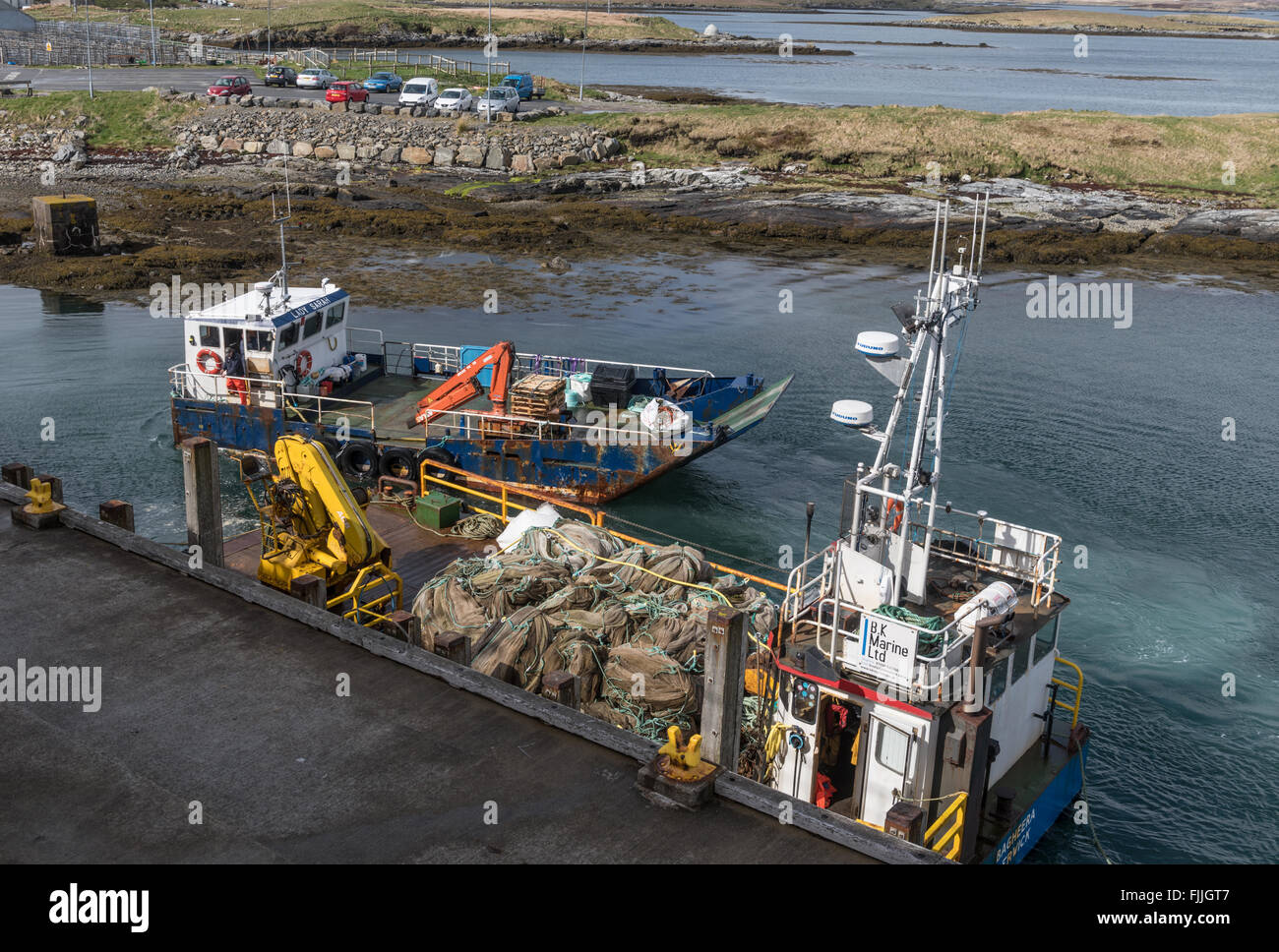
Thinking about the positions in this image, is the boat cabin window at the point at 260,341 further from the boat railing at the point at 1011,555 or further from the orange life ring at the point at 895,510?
the orange life ring at the point at 895,510

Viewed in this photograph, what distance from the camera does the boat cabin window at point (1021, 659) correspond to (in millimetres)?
14883

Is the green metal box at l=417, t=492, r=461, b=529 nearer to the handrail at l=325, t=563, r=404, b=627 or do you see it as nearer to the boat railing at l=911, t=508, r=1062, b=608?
the handrail at l=325, t=563, r=404, b=627

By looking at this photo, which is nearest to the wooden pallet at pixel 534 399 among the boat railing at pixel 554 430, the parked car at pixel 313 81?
the boat railing at pixel 554 430

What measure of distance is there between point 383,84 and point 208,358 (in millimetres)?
58459

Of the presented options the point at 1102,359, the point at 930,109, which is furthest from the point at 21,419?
the point at 930,109

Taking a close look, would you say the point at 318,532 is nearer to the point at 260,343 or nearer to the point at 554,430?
the point at 554,430

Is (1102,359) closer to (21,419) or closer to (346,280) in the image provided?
(346,280)

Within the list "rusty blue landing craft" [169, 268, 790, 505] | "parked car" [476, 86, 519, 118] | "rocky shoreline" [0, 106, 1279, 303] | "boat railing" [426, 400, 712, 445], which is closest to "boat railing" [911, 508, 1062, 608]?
Answer: "boat railing" [426, 400, 712, 445]

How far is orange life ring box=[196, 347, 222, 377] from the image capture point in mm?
27641

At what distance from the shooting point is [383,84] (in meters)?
80.5

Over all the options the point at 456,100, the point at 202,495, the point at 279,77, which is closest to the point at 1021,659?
the point at 202,495

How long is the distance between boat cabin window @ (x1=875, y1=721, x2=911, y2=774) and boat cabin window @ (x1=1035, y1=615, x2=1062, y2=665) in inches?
110

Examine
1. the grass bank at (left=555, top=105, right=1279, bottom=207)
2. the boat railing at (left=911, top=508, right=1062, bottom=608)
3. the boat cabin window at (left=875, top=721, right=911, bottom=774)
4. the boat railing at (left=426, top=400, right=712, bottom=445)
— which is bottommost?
the boat cabin window at (left=875, top=721, right=911, bottom=774)
